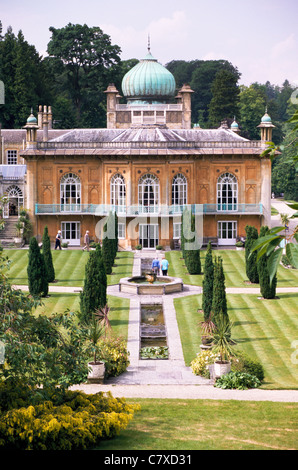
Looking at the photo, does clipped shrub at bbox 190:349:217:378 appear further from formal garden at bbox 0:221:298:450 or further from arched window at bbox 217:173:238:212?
arched window at bbox 217:173:238:212

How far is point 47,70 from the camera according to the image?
100812 millimetres

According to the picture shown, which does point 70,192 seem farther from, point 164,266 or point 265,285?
point 265,285

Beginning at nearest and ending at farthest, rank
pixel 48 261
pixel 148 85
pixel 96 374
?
pixel 96 374, pixel 48 261, pixel 148 85

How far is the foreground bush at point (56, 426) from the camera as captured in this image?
59.1 feet

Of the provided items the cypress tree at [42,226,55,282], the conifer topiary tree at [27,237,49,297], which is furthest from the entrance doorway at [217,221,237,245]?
the conifer topiary tree at [27,237,49,297]

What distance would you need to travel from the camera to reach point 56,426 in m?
18.0

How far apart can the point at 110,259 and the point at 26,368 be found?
30.1 metres

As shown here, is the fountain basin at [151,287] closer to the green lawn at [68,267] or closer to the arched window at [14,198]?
the green lawn at [68,267]

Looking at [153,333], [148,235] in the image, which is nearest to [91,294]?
[153,333]

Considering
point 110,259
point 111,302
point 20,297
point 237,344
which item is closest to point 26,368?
point 20,297

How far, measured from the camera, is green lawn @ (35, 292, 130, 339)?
121 ft

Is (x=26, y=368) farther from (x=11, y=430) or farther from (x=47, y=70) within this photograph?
(x=47, y=70)

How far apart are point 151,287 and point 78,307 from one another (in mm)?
5095

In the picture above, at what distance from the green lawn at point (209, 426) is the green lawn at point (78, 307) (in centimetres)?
1131
